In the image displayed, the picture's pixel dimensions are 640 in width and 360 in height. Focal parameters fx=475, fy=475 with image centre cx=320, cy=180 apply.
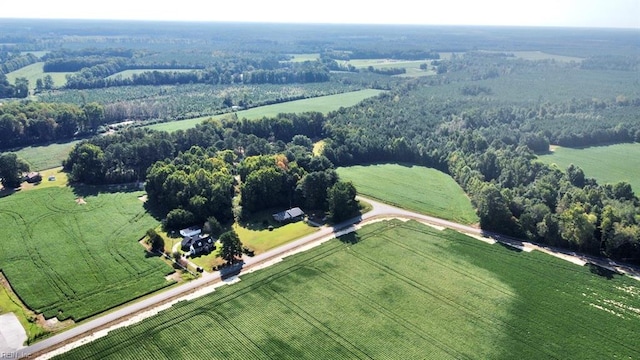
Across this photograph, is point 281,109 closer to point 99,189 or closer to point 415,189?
point 415,189

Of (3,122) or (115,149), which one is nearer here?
(115,149)

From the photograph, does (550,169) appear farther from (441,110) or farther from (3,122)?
(3,122)

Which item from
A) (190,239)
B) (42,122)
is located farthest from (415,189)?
(42,122)

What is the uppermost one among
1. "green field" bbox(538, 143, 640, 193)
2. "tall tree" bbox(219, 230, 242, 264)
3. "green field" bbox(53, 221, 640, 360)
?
"tall tree" bbox(219, 230, 242, 264)

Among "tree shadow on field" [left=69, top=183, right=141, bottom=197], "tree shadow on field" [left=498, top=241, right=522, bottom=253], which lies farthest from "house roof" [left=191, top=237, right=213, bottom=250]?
"tree shadow on field" [left=498, top=241, right=522, bottom=253]

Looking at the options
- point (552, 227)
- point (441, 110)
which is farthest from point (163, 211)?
point (441, 110)

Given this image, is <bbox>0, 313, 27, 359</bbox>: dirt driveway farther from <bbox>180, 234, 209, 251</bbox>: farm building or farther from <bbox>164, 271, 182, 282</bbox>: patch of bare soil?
<bbox>180, 234, 209, 251</bbox>: farm building

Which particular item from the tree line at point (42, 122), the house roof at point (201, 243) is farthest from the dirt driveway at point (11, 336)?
the tree line at point (42, 122)
